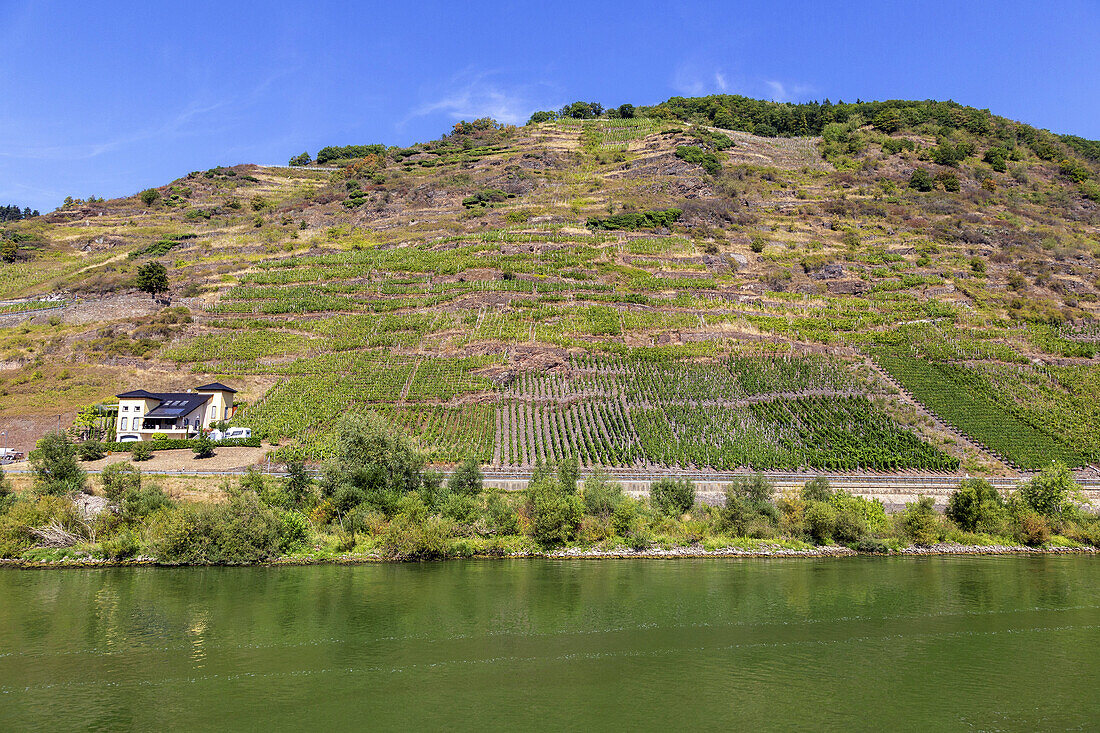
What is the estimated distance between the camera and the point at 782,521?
1577 inches

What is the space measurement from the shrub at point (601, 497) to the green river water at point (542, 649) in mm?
5307

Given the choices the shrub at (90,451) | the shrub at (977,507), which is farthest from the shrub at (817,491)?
the shrub at (90,451)

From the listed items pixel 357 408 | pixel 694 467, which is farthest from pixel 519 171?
pixel 694 467

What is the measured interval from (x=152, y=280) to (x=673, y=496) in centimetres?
6846

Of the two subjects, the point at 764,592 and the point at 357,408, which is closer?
the point at 764,592

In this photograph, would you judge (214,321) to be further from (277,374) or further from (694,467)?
(694,467)

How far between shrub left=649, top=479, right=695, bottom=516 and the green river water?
6548mm

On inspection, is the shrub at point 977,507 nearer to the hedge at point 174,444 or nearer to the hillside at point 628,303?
the hillside at point 628,303

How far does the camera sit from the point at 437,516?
36.3 meters

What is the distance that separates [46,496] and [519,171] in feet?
295

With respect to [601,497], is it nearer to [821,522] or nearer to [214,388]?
[821,522]

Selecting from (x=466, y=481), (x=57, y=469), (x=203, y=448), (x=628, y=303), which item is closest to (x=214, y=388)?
(x=203, y=448)

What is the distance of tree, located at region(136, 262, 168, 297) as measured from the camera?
2985 inches

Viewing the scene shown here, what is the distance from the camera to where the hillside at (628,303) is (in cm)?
5278
